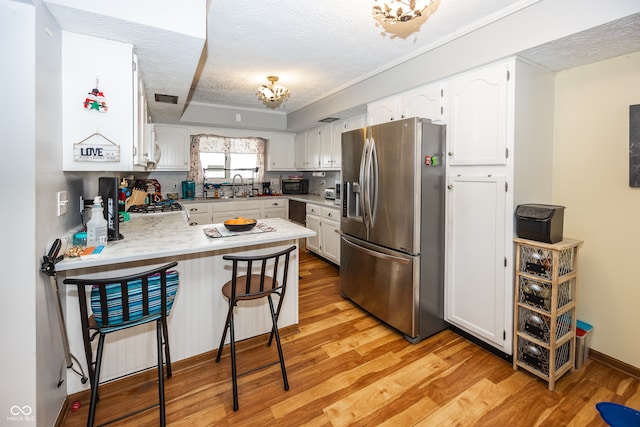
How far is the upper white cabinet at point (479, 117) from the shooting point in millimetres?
2096

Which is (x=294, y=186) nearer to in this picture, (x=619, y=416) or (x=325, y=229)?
(x=325, y=229)

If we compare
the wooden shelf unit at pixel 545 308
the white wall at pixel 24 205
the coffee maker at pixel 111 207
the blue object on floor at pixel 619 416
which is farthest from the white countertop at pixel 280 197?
the blue object on floor at pixel 619 416

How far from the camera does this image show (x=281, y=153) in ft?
18.7

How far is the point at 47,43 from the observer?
4.62 feet

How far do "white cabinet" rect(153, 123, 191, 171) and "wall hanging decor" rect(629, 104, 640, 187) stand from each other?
17.0ft

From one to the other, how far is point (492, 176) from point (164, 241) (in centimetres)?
233

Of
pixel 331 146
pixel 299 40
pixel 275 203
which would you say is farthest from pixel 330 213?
pixel 299 40

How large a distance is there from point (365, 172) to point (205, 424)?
2.18 metres

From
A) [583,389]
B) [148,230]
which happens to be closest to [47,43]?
[148,230]

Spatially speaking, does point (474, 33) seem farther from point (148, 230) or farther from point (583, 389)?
point (148, 230)

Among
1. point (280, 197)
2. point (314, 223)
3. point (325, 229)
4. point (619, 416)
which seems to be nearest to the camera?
point (619, 416)

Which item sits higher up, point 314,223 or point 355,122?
point 355,122

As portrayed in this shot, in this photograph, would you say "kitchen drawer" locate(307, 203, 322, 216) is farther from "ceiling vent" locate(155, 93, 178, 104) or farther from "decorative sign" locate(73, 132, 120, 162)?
"decorative sign" locate(73, 132, 120, 162)

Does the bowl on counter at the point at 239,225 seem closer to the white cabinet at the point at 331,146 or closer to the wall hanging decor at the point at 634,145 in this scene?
the white cabinet at the point at 331,146
